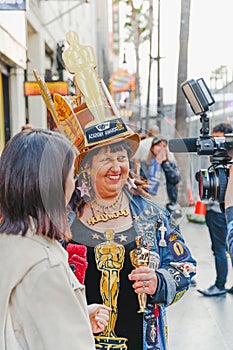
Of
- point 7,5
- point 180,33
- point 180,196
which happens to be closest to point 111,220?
point 180,196

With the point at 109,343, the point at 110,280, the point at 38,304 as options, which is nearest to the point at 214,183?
the point at 110,280

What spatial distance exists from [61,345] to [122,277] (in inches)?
27.1

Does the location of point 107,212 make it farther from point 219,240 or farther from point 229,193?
point 219,240

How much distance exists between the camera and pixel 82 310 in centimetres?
148

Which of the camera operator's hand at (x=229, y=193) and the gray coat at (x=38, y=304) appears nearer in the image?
the gray coat at (x=38, y=304)

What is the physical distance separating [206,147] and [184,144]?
0.10m

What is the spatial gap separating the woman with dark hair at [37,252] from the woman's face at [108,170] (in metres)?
0.46

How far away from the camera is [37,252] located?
1459mm

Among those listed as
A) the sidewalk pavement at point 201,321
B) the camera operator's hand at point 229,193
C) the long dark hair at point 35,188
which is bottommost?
the sidewalk pavement at point 201,321

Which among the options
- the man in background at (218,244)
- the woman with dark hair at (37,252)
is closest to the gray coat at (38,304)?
the woman with dark hair at (37,252)

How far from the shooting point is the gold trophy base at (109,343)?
6.81ft

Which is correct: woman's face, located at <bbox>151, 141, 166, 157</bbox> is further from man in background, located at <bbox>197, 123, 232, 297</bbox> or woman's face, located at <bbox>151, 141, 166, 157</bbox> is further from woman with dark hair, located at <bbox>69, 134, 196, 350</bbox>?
man in background, located at <bbox>197, 123, 232, 297</bbox>

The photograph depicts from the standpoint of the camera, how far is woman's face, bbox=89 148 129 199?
81.1 inches

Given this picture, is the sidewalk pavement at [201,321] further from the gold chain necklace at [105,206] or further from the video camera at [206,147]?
Answer: the gold chain necklace at [105,206]
